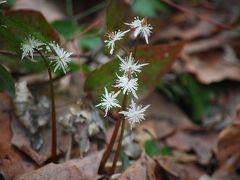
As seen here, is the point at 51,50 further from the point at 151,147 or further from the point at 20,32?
the point at 151,147

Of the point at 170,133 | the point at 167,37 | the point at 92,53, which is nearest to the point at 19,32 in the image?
the point at 92,53

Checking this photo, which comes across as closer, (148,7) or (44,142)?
(44,142)

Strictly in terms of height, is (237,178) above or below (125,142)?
below

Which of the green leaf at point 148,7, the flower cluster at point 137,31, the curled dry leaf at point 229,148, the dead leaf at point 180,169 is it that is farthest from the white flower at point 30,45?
the green leaf at point 148,7

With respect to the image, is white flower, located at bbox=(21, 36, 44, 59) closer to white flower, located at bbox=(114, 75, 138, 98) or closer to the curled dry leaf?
white flower, located at bbox=(114, 75, 138, 98)

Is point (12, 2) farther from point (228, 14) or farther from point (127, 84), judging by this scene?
point (228, 14)

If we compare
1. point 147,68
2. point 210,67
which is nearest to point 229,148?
point 147,68
